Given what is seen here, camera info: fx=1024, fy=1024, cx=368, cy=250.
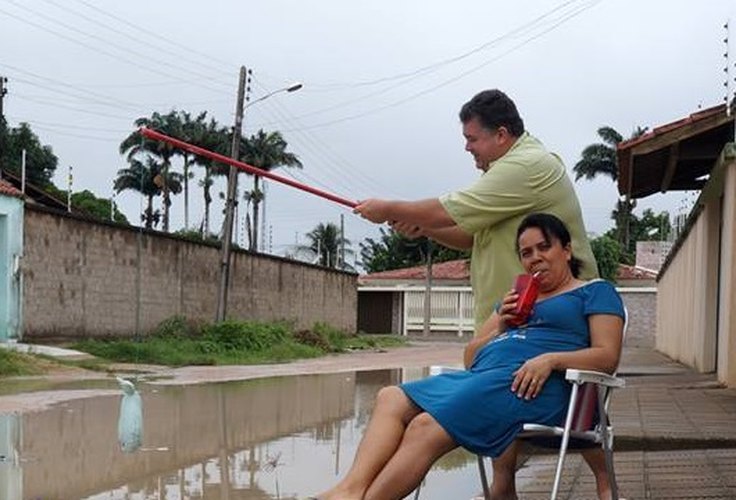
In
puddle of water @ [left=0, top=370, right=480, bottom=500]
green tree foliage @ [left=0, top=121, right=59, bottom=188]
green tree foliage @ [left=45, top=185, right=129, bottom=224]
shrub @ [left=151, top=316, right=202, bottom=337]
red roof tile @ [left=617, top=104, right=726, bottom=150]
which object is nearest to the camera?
puddle of water @ [left=0, top=370, right=480, bottom=500]

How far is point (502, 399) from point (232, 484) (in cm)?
329

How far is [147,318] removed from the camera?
80.3 ft

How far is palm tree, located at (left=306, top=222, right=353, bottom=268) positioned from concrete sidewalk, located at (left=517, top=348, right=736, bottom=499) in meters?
50.6

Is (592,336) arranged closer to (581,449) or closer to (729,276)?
(581,449)

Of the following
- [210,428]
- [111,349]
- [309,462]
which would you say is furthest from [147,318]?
[309,462]

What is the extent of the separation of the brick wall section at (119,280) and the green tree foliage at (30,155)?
18.7m

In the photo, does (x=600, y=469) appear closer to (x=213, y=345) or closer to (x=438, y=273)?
(x=213, y=345)

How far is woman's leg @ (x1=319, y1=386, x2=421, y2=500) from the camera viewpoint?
2.91 metres

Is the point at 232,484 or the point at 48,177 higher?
the point at 48,177

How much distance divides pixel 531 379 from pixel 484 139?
89cm

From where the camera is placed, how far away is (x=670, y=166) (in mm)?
11617

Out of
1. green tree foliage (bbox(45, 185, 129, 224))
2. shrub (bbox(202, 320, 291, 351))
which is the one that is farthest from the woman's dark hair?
green tree foliage (bbox(45, 185, 129, 224))

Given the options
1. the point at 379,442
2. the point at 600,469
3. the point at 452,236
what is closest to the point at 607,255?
the point at 600,469

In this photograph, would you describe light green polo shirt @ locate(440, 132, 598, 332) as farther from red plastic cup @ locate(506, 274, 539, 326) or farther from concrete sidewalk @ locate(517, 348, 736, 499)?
concrete sidewalk @ locate(517, 348, 736, 499)
